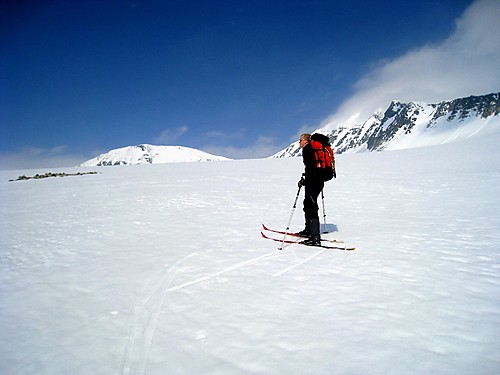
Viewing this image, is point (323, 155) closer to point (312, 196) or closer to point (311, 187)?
point (311, 187)

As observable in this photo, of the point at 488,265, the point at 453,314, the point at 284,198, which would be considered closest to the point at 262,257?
the point at 453,314

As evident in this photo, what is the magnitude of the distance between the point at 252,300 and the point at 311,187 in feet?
12.8

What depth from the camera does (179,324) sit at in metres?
3.86

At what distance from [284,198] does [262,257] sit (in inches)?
348

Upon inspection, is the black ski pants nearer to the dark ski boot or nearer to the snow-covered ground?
the dark ski boot

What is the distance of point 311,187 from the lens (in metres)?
7.59

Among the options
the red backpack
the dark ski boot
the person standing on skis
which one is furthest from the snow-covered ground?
the red backpack

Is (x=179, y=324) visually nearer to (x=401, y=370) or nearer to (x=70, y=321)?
(x=70, y=321)

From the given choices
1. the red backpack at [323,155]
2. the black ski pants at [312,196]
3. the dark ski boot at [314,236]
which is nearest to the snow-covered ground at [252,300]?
the dark ski boot at [314,236]

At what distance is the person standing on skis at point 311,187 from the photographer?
730 centimetres

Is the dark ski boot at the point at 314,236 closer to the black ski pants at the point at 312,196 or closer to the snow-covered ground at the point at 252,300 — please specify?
the black ski pants at the point at 312,196

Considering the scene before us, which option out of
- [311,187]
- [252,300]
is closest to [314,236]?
[311,187]

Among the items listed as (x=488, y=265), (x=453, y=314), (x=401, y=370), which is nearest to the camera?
(x=401, y=370)

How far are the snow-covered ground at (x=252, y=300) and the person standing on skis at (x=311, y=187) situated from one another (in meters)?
0.64
